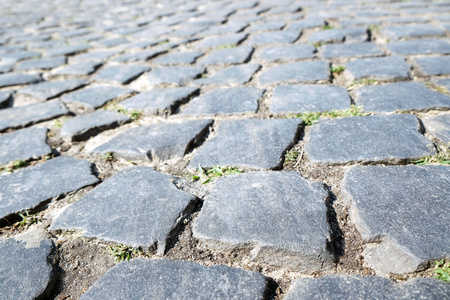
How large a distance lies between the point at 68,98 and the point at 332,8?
3.06 metres

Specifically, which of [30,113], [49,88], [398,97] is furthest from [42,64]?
[398,97]

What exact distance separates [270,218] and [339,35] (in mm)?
2216

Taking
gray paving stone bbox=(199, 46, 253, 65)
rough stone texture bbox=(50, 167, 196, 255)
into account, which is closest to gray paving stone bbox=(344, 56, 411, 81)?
gray paving stone bbox=(199, 46, 253, 65)

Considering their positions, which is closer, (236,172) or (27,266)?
(27,266)

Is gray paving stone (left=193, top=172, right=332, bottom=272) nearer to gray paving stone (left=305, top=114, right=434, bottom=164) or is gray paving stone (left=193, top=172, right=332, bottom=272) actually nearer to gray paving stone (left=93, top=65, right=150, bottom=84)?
gray paving stone (left=305, top=114, right=434, bottom=164)

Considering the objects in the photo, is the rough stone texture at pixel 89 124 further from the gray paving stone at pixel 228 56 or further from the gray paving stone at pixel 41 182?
the gray paving stone at pixel 228 56

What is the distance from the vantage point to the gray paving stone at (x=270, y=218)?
36.4 inches

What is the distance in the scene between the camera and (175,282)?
34.7 inches

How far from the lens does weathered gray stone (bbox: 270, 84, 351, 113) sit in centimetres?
168

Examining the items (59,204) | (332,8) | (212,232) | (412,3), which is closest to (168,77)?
(59,204)

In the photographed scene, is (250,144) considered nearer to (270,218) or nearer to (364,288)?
(270,218)

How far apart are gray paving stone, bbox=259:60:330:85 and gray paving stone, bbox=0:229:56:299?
57.5 inches

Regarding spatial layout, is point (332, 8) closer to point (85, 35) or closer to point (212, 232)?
point (85, 35)

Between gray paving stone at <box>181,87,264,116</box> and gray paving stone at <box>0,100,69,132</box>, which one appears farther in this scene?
gray paving stone at <box>0,100,69,132</box>
